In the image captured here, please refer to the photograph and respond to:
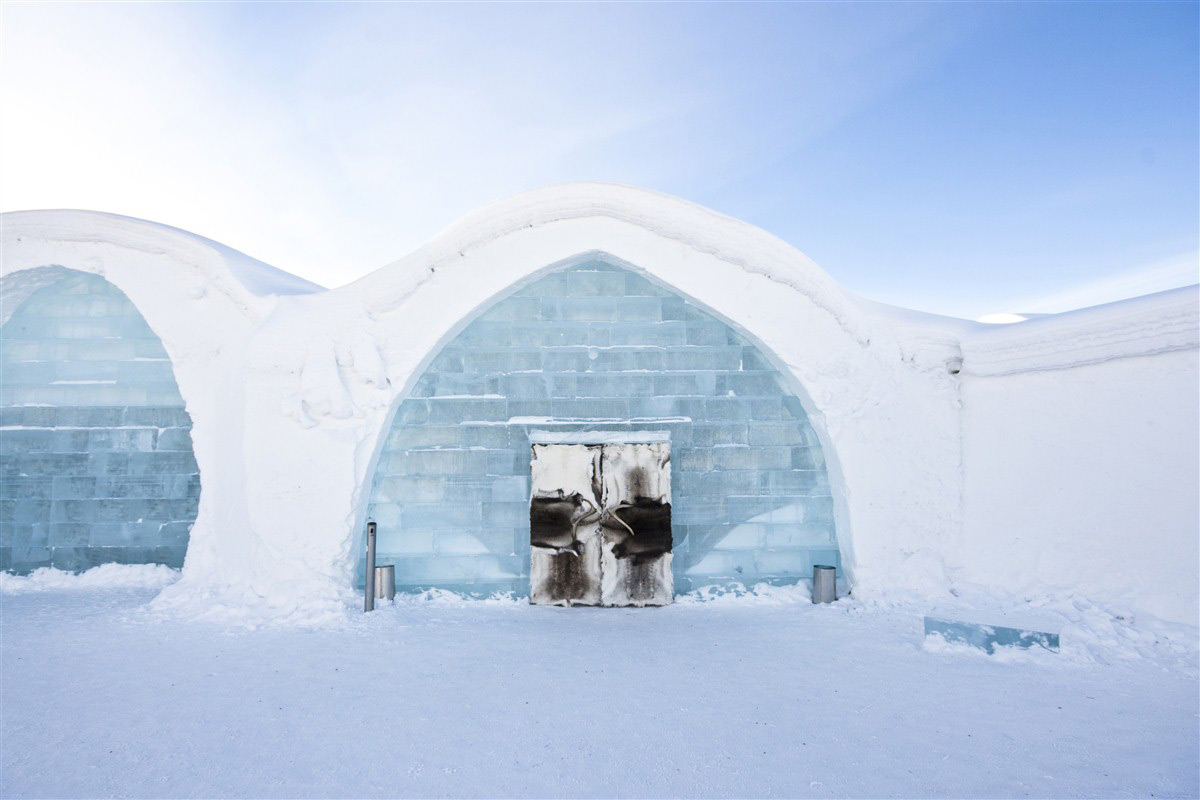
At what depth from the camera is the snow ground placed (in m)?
2.90

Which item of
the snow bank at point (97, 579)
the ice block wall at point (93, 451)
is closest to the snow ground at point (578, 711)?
the snow bank at point (97, 579)

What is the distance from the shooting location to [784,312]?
20.5 feet

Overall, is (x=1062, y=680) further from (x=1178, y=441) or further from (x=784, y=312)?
(x=784, y=312)

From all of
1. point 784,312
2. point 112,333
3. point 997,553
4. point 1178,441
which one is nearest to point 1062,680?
point 997,553

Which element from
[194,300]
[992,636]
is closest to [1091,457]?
[992,636]

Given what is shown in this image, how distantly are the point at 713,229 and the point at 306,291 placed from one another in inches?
182

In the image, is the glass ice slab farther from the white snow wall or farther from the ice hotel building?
the ice hotel building

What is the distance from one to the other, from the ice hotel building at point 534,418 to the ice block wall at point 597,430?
23 mm

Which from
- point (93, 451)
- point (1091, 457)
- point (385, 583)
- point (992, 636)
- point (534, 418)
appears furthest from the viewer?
point (93, 451)

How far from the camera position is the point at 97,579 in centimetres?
649

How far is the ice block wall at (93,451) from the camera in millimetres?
6645

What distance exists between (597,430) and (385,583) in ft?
8.36

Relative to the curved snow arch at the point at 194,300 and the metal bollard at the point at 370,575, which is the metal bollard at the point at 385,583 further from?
the curved snow arch at the point at 194,300

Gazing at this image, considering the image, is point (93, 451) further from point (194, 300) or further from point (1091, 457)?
point (1091, 457)
